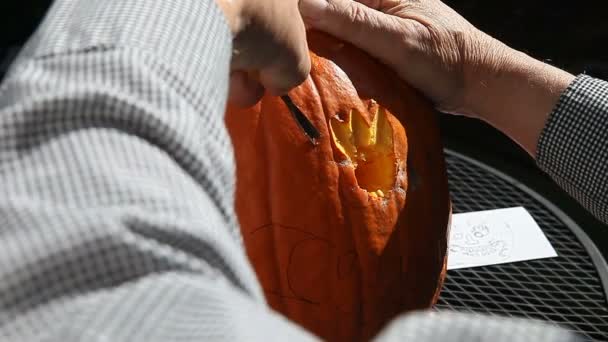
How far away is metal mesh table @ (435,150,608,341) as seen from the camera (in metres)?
Result: 1.26

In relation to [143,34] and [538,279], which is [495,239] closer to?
[538,279]

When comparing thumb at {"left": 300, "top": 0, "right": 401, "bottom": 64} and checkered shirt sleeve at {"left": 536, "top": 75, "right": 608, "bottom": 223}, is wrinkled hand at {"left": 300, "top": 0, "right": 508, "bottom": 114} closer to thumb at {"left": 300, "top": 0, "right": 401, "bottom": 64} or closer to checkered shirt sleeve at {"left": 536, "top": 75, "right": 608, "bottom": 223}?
thumb at {"left": 300, "top": 0, "right": 401, "bottom": 64}

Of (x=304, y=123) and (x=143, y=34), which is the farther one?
(x=304, y=123)

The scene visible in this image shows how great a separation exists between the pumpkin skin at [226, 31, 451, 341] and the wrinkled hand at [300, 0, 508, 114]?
0.09 feet

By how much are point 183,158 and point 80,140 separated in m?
0.06

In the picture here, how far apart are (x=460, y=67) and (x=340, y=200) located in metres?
0.28

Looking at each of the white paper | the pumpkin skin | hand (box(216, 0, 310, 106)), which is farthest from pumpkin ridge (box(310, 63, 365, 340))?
the white paper

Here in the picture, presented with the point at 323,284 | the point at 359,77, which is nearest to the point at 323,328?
the point at 323,284

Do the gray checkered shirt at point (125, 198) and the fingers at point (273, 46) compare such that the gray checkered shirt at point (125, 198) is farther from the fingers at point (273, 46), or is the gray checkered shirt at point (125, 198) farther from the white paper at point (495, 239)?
the white paper at point (495, 239)

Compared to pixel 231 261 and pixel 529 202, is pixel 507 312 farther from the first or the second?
pixel 231 261

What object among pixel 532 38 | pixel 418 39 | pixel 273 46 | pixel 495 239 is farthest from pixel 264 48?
pixel 532 38

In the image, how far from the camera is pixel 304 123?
889 millimetres

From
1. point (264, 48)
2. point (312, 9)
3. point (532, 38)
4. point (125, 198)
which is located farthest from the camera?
point (532, 38)

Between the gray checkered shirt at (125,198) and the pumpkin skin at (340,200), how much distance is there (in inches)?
15.1
